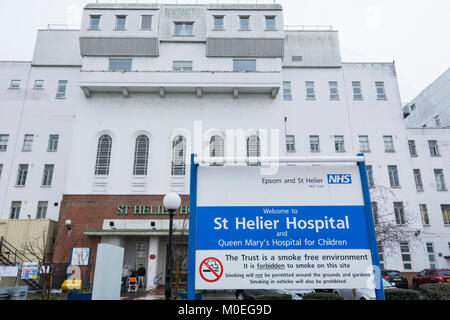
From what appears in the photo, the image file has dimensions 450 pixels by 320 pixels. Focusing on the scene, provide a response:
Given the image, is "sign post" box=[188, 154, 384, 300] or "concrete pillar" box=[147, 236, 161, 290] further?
"concrete pillar" box=[147, 236, 161, 290]

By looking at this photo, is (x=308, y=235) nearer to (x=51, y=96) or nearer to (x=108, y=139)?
(x=108, y=139)

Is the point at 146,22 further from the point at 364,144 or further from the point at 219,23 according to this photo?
the point at 364,144

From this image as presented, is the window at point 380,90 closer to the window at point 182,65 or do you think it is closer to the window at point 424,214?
the window at point 424,214

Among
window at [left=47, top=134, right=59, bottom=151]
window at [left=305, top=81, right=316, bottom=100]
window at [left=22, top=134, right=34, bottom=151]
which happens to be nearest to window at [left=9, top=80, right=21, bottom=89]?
window at [left=22, top=134, right=34, bottom=151]

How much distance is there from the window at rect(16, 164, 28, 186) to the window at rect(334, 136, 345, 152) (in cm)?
3048

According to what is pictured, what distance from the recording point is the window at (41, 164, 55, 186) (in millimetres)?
29375

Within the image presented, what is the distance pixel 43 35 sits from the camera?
33.4 meters

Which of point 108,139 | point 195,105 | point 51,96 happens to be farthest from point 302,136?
point 51,96

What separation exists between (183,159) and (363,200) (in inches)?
876

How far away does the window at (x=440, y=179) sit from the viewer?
31500mm

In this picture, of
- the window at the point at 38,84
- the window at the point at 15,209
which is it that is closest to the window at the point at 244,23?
the window at the point at 38,84

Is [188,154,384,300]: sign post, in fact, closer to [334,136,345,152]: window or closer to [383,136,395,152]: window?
[334,136,345,152]: window

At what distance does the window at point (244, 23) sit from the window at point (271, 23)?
5.92 ft

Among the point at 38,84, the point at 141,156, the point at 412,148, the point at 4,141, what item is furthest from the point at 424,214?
the point at 4,141
